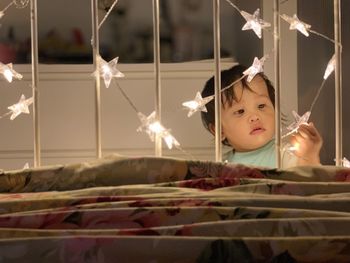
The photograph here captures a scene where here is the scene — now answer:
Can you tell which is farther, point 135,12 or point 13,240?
point 135,12

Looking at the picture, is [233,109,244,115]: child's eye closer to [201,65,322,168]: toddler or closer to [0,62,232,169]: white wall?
[201,65,322,168]: toddler

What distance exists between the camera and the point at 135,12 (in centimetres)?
274

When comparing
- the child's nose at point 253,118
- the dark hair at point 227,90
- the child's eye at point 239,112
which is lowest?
the child's nose at point 253,118

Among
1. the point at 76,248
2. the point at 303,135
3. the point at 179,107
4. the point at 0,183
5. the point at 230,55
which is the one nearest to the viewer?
the point at 76,248

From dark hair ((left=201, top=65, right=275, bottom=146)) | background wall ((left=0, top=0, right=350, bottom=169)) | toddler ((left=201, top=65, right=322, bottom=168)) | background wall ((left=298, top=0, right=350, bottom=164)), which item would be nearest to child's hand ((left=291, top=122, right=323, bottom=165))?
toddler ((left=201, top=65, right=322, bottom=168))

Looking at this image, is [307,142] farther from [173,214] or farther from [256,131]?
[173,214]

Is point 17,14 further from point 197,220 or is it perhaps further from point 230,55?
point 197,220

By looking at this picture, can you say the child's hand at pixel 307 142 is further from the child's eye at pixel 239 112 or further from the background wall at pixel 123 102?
the background wall at pixel 123 102

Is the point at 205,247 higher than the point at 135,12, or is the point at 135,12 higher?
the point at 135,12

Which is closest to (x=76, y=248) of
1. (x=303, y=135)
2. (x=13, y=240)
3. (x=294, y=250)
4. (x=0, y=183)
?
(x=13, y=240)

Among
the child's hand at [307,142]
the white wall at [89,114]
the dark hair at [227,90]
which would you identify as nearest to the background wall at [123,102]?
the white wall at [89,114]

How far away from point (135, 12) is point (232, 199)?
2139 millimetres

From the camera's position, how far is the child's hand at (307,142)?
4.68 ft

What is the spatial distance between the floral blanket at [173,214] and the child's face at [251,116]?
2.95ft
